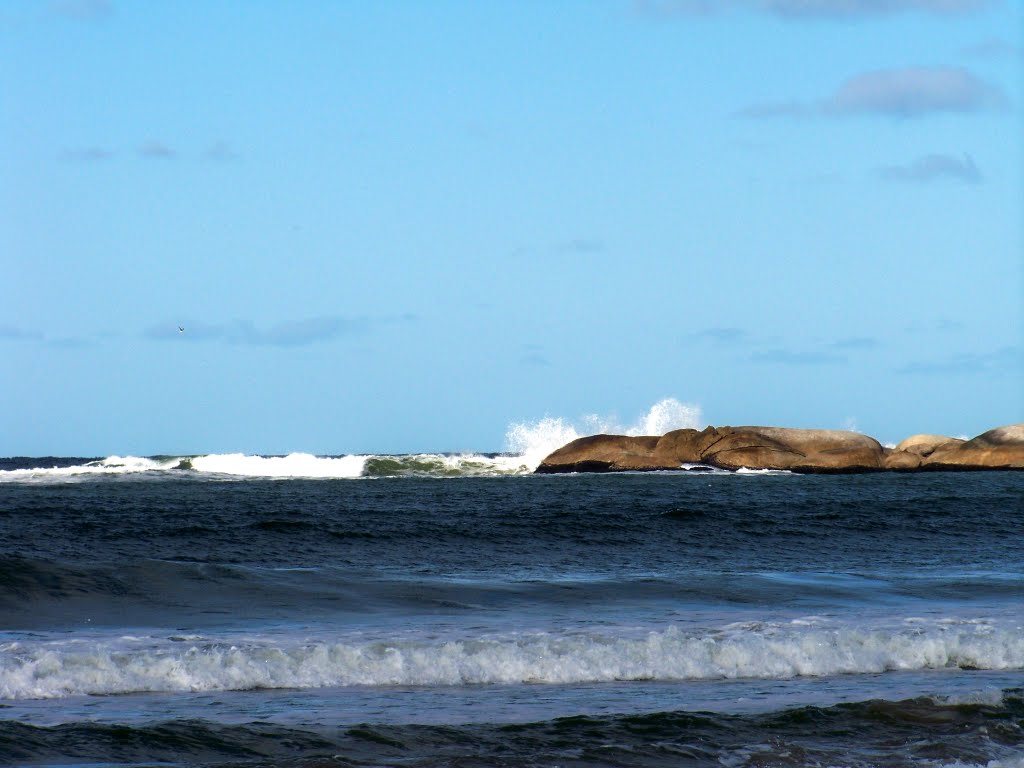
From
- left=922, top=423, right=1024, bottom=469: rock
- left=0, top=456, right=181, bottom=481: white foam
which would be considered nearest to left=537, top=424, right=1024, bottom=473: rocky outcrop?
left=922, top=423, right=1024, bottom=469: rock

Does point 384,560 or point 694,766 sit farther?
point 384,560

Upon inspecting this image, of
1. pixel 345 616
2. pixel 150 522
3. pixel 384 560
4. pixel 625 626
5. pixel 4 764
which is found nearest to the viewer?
pixel 4 764

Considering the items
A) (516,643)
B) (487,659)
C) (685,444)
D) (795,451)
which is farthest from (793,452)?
(487,659)

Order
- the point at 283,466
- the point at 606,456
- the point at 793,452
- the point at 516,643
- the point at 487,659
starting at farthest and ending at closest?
the point at 283,466, the point at 606,456, the point at 793,452, the point at 516,643, the point at 487,659

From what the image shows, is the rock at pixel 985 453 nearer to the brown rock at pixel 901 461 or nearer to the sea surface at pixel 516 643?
the brown rock at pixel 901 461

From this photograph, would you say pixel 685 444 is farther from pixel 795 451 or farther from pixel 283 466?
pixel 283 466

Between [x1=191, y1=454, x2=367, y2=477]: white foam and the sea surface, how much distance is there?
35.9 m

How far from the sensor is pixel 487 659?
1251cm

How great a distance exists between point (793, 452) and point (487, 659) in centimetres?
4953

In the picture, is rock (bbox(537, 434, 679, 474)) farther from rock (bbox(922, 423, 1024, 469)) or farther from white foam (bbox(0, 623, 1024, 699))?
white foam (bbox(0, 623, 1024, 699))

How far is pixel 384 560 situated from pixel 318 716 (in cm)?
1215

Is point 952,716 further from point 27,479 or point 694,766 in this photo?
point 27,479

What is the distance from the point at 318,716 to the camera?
10422mm

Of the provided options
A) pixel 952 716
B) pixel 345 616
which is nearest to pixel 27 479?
pixel 345 616
